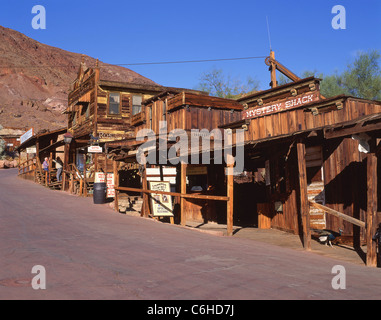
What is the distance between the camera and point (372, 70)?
35.8 m

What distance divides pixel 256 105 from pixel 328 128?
24.1ft

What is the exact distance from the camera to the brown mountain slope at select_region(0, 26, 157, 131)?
249ft

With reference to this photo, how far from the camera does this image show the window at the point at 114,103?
26.2 m

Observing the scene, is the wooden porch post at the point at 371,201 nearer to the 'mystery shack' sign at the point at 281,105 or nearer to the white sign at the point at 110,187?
the 'mystery shack' sign at the point at 281,105

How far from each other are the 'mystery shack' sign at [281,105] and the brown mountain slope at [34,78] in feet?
192

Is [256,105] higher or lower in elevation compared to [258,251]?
higher

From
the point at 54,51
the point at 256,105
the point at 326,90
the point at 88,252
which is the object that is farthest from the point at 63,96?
the point at 88,252

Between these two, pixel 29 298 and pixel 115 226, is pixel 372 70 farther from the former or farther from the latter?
pixel 29 298

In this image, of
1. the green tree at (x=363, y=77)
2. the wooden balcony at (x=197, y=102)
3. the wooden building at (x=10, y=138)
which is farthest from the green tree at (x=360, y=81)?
the wooden building at (x=10, y=138)

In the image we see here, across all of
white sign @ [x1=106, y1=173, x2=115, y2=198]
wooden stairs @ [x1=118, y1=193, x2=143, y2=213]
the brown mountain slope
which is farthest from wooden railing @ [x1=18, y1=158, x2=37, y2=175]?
the brown mountain slope

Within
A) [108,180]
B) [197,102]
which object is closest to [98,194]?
[108,180]

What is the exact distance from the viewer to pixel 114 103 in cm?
2634

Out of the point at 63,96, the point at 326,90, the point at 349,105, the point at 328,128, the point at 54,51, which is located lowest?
the point at 328,128

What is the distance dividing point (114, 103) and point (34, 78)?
9000 centimetres
